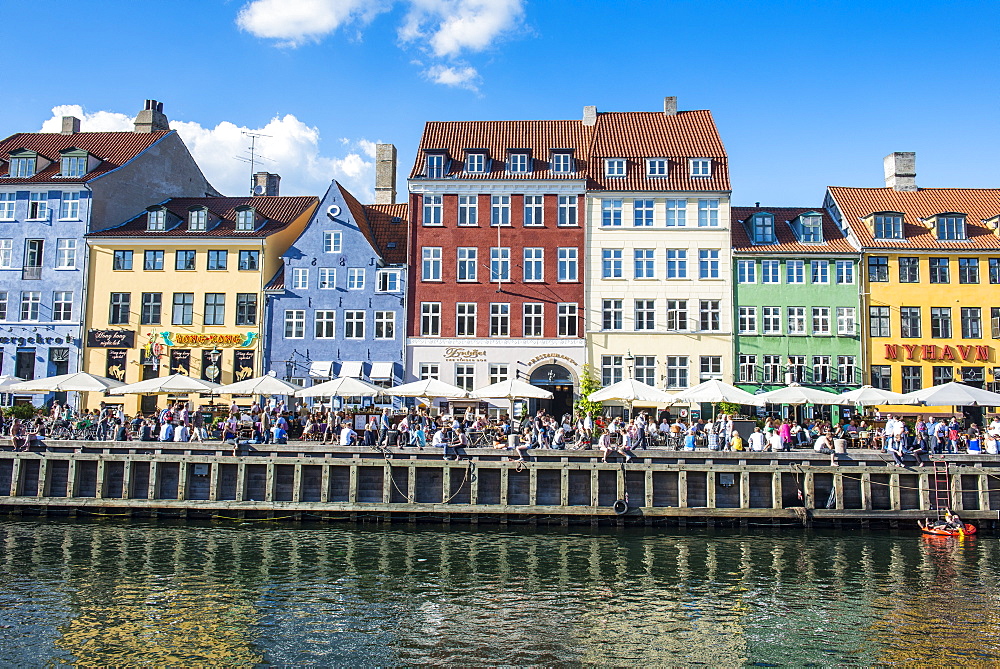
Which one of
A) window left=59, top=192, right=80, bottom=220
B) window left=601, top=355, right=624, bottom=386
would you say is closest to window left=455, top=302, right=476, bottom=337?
window left=601, top=355, right=624, bottom=386

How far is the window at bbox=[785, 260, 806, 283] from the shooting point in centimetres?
4784

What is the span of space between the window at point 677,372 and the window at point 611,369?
261 cm

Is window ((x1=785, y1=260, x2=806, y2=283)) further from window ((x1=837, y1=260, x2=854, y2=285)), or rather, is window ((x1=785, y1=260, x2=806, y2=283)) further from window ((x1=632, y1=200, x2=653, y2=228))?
window ((x1=632, y1=200, x2=653, y2=228))

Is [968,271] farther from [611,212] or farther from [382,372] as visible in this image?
[382,372]

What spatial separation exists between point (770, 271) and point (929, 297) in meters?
8.74

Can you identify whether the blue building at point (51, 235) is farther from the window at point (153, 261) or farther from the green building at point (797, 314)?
the green building at point (797, 314)

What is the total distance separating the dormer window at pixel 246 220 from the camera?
49925 mm

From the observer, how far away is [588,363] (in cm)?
4741

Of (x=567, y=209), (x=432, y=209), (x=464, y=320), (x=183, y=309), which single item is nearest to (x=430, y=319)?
(x=464, y=320)

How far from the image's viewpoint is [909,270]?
157 ft

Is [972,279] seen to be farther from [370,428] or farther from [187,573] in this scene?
[187,573]

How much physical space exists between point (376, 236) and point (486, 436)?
21608 millimetres

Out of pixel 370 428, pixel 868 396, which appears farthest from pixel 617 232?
pixel 370 428

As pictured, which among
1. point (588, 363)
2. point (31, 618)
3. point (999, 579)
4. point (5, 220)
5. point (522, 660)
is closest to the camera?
point (522, 660)
